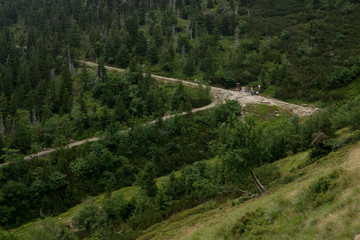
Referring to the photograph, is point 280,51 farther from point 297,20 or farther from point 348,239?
point 348,239

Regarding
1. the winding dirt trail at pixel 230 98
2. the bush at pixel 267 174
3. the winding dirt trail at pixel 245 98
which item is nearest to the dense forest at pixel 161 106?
the bush at pixel 267 174

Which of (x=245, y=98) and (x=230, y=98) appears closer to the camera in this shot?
(x=245, y=98)

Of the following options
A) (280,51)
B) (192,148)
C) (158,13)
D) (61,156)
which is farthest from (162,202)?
(158,13)

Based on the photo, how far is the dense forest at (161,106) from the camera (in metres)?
44.5

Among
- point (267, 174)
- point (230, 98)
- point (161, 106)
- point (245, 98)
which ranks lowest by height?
point (161, 106)

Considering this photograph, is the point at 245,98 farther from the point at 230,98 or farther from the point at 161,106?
the point at 161,106

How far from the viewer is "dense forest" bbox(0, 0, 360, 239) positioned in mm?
44469

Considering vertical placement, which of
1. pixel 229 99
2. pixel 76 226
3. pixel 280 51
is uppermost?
pixel 280 51

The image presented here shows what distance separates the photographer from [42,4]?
158750 millimetres

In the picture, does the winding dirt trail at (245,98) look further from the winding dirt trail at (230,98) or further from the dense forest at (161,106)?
the dense forest at (161,106)

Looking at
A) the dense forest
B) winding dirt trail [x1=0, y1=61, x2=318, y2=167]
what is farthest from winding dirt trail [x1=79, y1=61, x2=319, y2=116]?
the dense forest

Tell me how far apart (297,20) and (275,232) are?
116533 mm

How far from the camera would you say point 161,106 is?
8031 centimetres

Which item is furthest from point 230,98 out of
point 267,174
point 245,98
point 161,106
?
point 267,174
